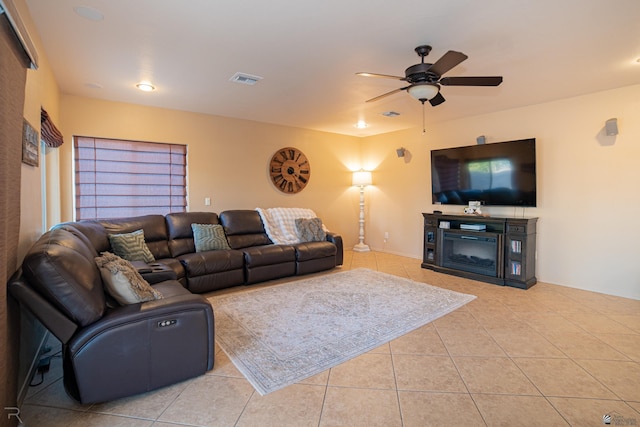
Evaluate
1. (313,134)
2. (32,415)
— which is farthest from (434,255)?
(32,415)

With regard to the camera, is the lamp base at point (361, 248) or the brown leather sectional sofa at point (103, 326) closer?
the brown leather sectional sofa at point (103, 326)

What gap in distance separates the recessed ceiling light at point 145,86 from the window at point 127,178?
956 millimetres

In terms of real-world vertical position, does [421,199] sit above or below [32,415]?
above

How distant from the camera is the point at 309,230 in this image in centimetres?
513

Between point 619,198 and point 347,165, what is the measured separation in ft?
14.3

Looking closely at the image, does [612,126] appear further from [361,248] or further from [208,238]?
[208,238]

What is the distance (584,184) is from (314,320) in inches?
150

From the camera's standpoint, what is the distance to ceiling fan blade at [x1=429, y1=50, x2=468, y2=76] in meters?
2.27

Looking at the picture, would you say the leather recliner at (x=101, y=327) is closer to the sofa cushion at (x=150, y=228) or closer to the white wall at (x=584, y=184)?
the sofa cushion at (x=150, y=228)

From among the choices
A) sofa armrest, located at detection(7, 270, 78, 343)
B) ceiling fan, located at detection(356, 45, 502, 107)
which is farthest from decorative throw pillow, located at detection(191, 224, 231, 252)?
ceiling fan, located at detection(356, 45, 502, 107)

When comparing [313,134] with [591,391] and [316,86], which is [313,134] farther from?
[591,391]

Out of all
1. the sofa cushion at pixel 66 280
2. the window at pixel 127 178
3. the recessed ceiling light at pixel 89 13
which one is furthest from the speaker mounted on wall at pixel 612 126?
the window at pixel 127 178

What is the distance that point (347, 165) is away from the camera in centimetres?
685

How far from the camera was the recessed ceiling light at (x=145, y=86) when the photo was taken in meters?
3.60
